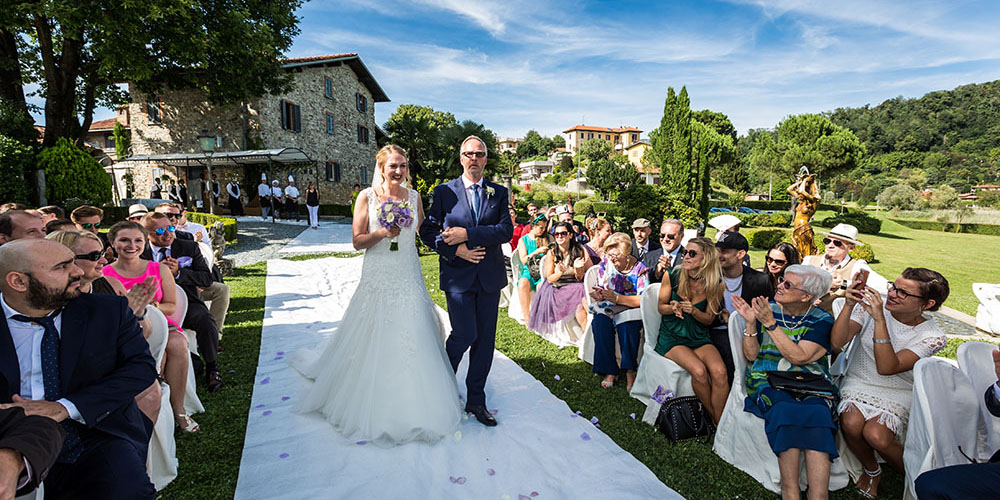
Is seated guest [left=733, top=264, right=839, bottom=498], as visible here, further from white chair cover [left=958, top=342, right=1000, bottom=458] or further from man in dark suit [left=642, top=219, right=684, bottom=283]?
man in dark suit [left=642, top=219, right=684, bottom=283]

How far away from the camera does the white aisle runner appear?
2867 mm

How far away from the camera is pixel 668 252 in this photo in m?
5.13

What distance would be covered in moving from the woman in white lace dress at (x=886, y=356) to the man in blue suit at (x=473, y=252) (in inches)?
96.5

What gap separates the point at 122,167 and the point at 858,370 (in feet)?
112

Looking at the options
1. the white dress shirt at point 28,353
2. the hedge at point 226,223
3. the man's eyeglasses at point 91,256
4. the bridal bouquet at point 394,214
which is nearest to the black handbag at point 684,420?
the bridal bouquet at point 394,214

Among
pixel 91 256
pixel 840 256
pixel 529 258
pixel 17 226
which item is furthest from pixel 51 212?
pixel 840 256

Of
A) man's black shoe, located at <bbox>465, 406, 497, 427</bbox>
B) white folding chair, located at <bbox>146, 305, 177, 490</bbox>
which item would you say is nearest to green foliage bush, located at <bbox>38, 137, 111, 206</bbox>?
white folding chair, located at <bbox>146, 305, 177, 490</bbox>

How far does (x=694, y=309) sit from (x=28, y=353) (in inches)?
162

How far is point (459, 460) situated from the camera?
3184 millimetres

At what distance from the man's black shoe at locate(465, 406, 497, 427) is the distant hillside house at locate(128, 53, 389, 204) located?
2187 cm

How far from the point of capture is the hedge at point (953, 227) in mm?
28084

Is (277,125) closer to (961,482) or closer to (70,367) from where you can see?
(70,367)

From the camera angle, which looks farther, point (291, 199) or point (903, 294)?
point (291, 199)

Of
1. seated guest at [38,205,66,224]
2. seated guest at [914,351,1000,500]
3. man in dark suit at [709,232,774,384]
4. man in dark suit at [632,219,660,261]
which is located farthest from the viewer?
man in dark suit at [632,219,660,261]
